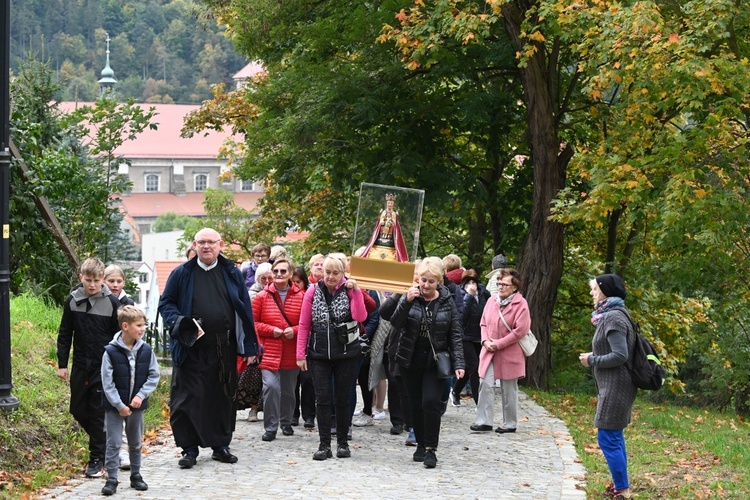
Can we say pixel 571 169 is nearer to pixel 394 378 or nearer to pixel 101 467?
pixel 394 378

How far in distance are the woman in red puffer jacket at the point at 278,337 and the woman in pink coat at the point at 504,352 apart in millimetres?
2243

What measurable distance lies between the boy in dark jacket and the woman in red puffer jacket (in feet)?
7.69

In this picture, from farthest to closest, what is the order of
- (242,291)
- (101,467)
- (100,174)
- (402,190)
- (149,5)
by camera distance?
(149,5) < (100,174) < (402,190) < (242,291) < (101,467)

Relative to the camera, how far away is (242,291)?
34.0 feet

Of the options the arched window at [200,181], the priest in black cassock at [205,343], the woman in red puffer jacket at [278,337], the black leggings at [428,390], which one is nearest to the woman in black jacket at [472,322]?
the woman in red puffer jacket at [278,337]

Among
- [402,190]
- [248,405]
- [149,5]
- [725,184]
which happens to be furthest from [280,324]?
[149,5]

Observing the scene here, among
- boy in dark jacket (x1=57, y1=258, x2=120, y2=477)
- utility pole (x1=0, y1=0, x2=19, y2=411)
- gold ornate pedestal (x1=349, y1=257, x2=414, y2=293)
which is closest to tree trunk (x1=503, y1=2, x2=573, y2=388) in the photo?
gold ornate pedestal (x1=349, y1=257, x2=414, y2=293)

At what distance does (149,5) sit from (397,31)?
184 m

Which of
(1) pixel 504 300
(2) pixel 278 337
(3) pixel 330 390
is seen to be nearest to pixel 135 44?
(1) pixel 504 300

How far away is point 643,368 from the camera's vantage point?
347 inches

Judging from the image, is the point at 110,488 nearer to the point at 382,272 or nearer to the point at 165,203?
the point at 382,272

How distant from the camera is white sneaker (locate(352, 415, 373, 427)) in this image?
12.8 m

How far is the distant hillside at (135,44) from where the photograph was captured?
173m

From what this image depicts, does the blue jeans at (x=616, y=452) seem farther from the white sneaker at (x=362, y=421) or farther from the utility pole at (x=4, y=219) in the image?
the utility pole at (x=4, y=219)
